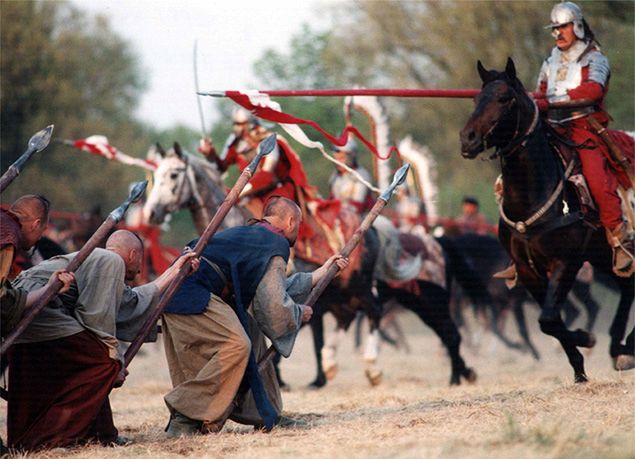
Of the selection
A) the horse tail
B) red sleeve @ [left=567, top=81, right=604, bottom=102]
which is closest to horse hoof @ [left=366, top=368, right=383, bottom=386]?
the horse tail

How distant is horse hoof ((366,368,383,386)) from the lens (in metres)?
12.7

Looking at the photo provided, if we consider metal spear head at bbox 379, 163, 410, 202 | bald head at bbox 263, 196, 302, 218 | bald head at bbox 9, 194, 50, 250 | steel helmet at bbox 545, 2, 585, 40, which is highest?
steel helmet at bbox 545, 2, 585, 40

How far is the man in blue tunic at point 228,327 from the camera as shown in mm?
7492

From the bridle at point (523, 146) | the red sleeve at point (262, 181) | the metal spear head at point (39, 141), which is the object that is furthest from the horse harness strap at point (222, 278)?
the red sleeve at point (262, 181)

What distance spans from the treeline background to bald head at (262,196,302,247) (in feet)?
52.5

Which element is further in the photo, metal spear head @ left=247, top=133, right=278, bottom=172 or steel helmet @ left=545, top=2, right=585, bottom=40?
steel helmet @ left=545, top=2, right=585, bottom=40

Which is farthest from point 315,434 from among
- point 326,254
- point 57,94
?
point 57,94

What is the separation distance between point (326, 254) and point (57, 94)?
20748 mm

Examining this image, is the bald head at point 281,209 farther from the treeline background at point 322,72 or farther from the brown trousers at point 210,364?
the treeline background at point 322,72

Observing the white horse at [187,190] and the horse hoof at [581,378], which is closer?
the horse hoof at [581,378]

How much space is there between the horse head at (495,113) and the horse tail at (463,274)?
5.28 metres

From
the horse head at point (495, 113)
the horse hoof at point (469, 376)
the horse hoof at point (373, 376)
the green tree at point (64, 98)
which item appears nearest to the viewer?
the horse head at point (495, 113)

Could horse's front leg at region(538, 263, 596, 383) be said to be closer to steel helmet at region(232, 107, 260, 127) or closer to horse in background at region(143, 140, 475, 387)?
horse in background at region(143, 140, 475, 387)

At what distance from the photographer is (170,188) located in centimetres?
1225
